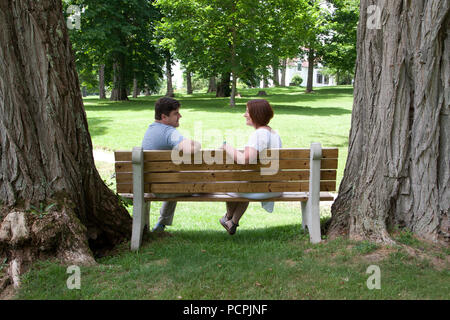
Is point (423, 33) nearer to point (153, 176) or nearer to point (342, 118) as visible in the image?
point (153, 176)

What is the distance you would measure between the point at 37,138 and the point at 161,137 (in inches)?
51.9

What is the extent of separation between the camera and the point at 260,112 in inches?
182

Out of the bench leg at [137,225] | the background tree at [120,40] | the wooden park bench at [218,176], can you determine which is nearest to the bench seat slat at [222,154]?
the wooden park bench at [218,176]

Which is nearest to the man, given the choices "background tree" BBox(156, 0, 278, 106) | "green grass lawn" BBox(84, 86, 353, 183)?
"green grass lawn" BBox(84, 86, 353, 183)

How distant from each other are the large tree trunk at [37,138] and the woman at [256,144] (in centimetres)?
157

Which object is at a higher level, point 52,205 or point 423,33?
point 423,33

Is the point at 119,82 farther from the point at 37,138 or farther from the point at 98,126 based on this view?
the point at 37,138

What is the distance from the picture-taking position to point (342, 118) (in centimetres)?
2050

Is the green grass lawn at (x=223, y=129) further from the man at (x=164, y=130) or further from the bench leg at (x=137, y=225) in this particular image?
the bench leg at (x=137, y=225)

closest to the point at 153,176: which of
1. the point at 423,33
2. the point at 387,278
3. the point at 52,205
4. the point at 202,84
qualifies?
the point at 52,205

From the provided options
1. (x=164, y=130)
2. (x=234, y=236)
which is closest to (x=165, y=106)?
(x=164, y=130)

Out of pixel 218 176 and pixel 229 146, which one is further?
pixel 218 176

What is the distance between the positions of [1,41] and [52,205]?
4.83 ft
